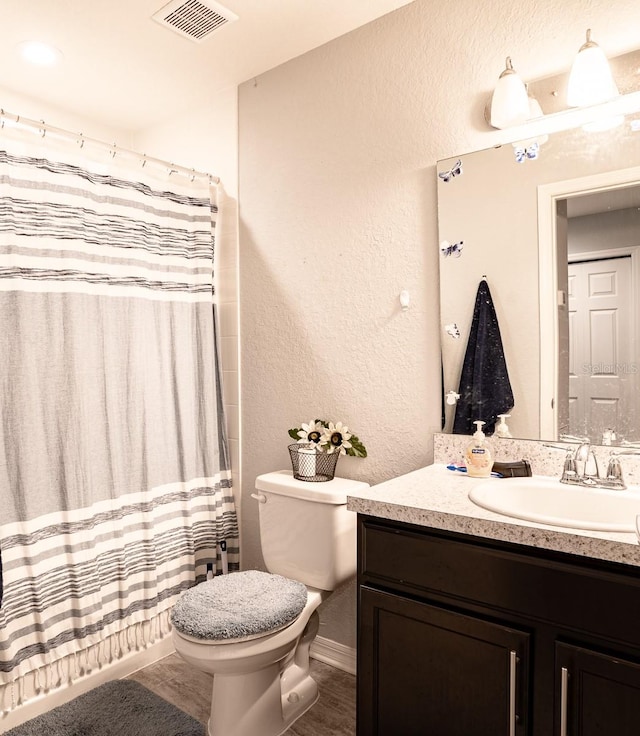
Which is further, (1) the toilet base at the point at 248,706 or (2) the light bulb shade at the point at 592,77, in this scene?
(1) the toilet base at the point at 248,706

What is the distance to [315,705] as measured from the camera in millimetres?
1953

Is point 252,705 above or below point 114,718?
above

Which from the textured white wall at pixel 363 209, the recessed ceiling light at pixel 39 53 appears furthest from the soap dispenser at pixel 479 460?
the recessed ceiling light at pixel 39 53

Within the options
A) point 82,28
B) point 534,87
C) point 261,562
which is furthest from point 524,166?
point 261,562

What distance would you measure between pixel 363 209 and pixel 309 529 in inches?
46.6

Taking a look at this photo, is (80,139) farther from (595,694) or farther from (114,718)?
(595,694)

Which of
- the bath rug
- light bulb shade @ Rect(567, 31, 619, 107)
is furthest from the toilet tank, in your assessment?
light bulb shade @ Rect(567, 31, 619, 107)

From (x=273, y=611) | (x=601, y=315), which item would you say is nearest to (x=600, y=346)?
(x=601, y=315)

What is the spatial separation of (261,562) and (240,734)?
803 millimetres

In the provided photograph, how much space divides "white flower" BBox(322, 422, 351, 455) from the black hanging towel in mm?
427

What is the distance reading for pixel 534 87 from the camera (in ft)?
5.48

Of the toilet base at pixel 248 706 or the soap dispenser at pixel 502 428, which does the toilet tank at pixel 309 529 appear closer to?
the toilet base at pixel 248 706

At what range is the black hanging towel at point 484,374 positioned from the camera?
175cm

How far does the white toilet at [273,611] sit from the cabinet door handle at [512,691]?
0.70m
